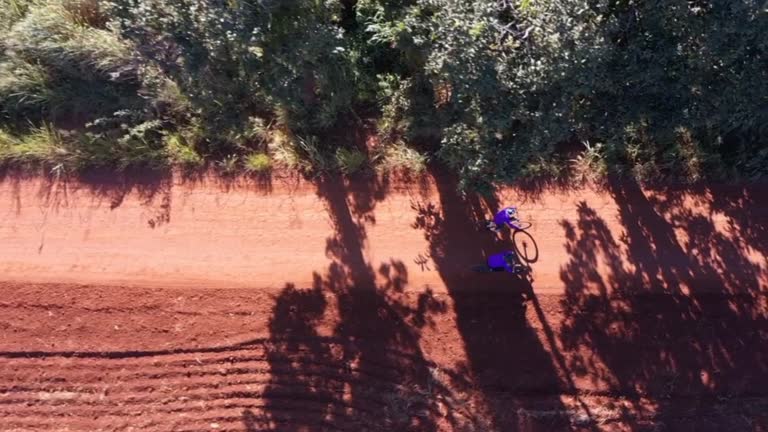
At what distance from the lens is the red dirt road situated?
26.6 feet

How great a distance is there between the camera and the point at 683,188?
8867mm

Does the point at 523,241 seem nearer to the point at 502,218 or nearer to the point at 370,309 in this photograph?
the point at 502,218

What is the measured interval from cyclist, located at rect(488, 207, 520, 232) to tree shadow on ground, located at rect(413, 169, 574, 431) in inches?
6.8

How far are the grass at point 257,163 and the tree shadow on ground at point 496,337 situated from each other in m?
2.42

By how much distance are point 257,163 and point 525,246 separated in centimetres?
419

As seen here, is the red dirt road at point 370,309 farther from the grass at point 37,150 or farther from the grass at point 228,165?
the grass at point 37,150

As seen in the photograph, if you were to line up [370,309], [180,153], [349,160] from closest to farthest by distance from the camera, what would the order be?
[370,309] < [349,160] < [180,153]

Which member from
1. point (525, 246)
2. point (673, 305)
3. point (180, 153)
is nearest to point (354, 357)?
point (525, 246)

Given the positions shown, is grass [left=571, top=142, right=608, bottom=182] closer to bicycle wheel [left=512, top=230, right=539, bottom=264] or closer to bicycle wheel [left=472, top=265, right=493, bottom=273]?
bicycle wheel [left=512, top=230, right=539, bottom=264]

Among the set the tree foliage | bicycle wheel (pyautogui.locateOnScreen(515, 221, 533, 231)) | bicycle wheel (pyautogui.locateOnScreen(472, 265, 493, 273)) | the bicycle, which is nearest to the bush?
the tree foliage

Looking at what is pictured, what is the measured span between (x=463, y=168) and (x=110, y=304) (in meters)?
5.42

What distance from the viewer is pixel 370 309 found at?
27.2 feet

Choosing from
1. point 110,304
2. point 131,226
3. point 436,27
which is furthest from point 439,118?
point 110,304

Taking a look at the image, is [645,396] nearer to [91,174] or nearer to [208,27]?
[208,27]
